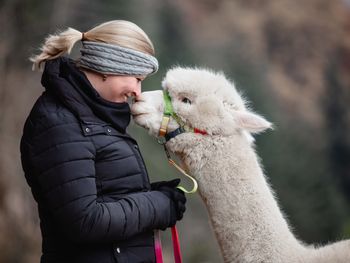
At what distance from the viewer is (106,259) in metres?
2.41

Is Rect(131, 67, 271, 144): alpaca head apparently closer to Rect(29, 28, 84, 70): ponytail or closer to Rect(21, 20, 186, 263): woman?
Rect(21, 20, 186, 263): woman

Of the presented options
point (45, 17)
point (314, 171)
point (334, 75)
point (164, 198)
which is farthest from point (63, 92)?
point (334, 75)

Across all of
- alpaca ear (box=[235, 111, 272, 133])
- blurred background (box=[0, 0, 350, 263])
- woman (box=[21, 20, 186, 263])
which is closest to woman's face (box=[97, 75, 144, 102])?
woman (box=[21, 20, 186, 263])

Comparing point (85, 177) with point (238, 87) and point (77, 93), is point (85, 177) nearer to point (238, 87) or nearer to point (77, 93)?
point (77, 93)

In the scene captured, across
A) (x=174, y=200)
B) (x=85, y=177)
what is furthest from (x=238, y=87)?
(x=85, y=177)

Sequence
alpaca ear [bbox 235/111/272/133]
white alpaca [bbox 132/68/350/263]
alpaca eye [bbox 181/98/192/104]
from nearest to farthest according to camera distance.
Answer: white alpaca [bbox 132/68/350/263] → alpaca ear [bbox 235/111/272/133] → alpaca eye [bbox 181/98/192/104]

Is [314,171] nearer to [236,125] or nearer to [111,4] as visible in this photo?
[111,4]

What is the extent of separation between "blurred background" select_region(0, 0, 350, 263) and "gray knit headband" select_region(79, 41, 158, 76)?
398cm

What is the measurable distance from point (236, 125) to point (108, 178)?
2.41 ft

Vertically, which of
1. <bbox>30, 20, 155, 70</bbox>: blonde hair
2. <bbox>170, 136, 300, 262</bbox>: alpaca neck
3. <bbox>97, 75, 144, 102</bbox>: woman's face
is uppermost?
<bbox>30, 20, 155, 70</bbox>: blonde hair

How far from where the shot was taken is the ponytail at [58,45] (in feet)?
8.23

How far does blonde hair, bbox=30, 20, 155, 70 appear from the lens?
8.25ft


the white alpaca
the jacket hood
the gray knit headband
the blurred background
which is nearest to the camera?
the jacket hood

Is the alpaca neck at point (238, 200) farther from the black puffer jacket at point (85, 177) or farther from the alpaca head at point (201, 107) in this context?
the black puffer jacket at point (85, 177)
